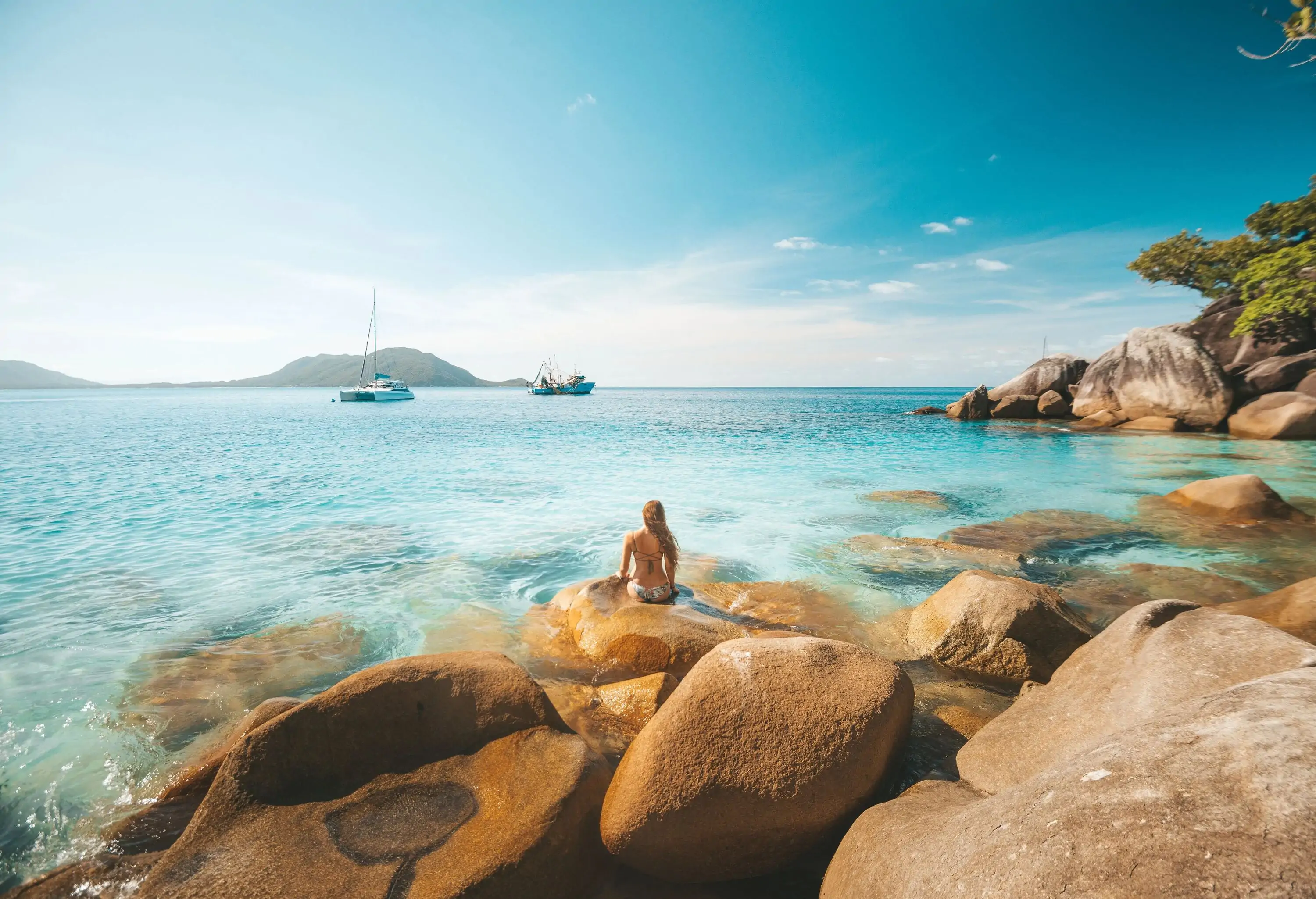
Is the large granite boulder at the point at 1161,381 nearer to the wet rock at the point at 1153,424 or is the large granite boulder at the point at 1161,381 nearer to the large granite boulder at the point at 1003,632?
the wet rock at the point at 1153,424

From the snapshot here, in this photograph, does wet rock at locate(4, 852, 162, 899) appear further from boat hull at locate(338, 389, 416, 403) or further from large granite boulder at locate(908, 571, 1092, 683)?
boat hull at locate(338, 389, 416, 403)

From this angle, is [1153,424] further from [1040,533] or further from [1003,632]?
[1003,632]

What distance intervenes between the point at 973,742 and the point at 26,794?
6974mm

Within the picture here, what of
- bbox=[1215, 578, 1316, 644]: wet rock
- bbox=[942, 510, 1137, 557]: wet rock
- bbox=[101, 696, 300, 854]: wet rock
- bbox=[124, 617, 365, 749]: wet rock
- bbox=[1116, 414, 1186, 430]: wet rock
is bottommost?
bbox=[124, 617, 365, 749]: wet rock

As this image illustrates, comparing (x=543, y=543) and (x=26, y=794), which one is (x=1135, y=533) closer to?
(x=543, y=543)

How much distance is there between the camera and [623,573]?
7012 millimetres

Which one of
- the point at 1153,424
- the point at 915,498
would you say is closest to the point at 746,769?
the point at 915,498

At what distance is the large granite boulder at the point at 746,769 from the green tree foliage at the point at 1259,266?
33.3 meters

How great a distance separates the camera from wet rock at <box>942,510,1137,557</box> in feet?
32.9

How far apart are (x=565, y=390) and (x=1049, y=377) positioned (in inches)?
3838

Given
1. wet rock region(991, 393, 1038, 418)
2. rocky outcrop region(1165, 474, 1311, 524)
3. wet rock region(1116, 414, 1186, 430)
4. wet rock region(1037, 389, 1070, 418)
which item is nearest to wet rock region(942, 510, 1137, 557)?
rocky outcrop region(1165, 474, 1311, 524)

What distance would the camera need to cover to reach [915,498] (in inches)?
557

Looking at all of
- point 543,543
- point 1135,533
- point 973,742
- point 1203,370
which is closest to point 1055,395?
point 1203,370

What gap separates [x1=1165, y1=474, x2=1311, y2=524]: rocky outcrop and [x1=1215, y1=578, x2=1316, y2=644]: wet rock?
744cm
